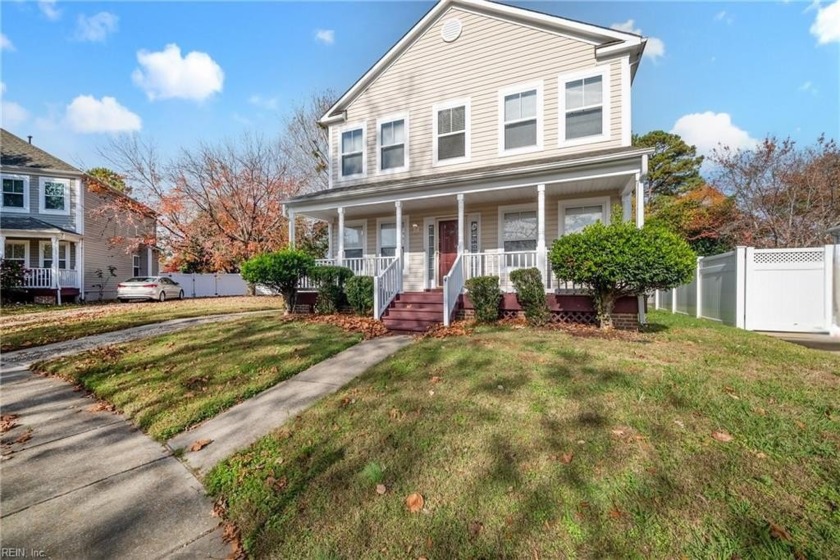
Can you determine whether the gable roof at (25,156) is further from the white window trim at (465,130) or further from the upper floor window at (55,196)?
the white window trim at (465,130)

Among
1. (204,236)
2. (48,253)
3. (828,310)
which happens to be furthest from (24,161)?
(828,310)

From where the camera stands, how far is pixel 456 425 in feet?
11.0

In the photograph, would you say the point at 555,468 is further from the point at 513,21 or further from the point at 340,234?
the point at 513,21

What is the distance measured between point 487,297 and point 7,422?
24.3ft

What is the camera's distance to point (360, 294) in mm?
9297

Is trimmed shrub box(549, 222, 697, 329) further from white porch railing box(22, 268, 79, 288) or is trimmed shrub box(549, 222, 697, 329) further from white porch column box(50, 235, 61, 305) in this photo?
white porch railing box(22, 268, 79, 288)

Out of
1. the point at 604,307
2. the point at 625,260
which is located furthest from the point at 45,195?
the point at 625,260

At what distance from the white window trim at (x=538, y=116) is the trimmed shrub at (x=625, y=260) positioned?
3841 millimetres

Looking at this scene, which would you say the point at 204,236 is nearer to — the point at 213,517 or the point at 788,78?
the point at 213,517

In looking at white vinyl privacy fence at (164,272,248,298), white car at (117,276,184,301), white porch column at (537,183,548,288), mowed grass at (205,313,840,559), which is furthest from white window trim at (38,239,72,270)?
white porch column at (537,183,548,288)

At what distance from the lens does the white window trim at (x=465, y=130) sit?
10.7 metres

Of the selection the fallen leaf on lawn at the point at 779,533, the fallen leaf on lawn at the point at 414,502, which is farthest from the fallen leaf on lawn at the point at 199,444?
the fallen leaf on lawn at the point at 779,533

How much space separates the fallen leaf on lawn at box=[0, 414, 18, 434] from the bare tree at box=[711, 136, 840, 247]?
899 inches

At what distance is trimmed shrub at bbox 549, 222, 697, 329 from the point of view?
6.46m
